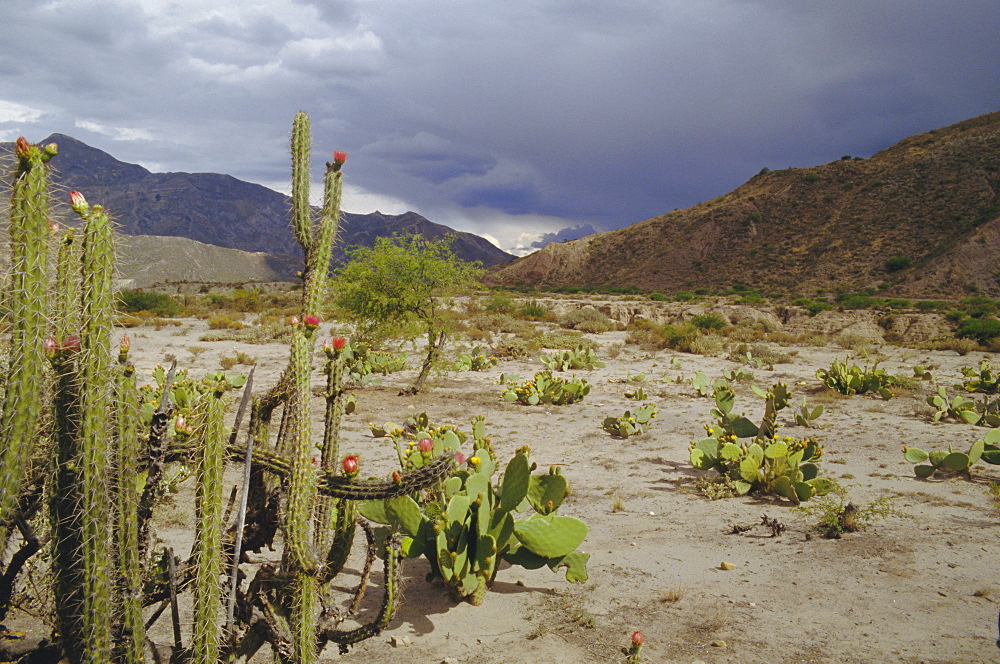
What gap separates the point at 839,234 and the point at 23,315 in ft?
205

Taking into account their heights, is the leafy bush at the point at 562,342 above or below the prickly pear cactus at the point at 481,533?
above

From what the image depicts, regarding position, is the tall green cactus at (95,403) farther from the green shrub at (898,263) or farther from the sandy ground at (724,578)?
the green shrub at (898,263)

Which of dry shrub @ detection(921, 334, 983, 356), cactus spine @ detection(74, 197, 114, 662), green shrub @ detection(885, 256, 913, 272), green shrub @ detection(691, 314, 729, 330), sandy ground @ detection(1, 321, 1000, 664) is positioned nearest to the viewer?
cactus spine @ detection(74, 197, 114, 662)

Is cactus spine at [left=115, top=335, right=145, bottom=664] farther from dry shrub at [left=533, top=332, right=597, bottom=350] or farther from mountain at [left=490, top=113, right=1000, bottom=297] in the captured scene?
mountain at [left=490, top=113, right=1000, bottom=297]

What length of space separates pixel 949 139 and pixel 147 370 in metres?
72.3

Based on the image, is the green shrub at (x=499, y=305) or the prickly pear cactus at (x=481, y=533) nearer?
the prickly pear cactus at (x=481, y=533)

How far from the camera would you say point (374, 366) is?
14055mm

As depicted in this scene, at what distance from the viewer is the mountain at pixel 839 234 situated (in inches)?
1748

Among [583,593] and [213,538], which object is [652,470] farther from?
[213,538]

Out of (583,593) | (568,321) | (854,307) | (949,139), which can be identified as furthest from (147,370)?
(949,139)

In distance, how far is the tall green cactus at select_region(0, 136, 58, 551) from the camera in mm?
2158

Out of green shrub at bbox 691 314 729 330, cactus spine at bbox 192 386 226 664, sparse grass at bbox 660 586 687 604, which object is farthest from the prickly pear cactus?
green shrub at bbox 691 314 729 330

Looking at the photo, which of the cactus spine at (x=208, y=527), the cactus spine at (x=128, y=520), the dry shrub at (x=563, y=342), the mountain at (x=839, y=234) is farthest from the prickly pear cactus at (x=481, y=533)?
the mountain at (x=839, y=234)

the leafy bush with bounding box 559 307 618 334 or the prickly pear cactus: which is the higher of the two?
the leafy bush with bounding box 559 307 618 334
